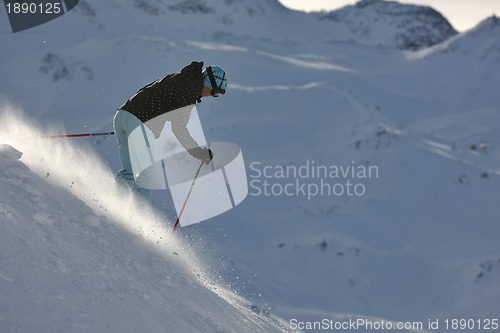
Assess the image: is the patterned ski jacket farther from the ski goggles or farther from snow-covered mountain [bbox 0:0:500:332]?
snow-covered mountain [bbox 0:0:500:332]

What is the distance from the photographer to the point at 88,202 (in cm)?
798

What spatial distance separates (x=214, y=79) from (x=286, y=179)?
12.1m

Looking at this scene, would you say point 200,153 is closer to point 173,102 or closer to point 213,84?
point 173,102

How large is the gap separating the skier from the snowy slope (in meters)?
1.14

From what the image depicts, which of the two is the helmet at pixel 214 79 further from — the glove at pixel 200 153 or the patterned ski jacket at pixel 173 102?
the glove at pixel 200 153

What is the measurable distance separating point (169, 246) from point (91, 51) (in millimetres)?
24443

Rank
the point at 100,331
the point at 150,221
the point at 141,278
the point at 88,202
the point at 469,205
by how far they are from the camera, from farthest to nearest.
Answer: the point at 469,205 → the point at 150,221 → the point at 88,202 → the point at 141,278 → the point at 100,331

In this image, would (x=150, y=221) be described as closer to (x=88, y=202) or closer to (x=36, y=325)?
(x=88, y=202)

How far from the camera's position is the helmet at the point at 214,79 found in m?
8.13

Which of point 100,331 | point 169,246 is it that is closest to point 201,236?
point 169,246

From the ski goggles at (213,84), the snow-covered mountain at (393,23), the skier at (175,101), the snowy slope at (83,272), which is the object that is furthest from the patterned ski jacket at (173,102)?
the snow-covered mountain at (393,23)

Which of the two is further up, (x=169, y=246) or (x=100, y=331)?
(x=100, y=331)

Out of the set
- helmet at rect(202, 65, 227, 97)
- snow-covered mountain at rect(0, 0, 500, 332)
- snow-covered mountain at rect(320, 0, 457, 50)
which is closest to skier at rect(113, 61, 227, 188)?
helmet at rect(202, 65, 227, 97)

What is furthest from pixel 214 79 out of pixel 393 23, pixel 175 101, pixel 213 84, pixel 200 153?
pixel 393 23
